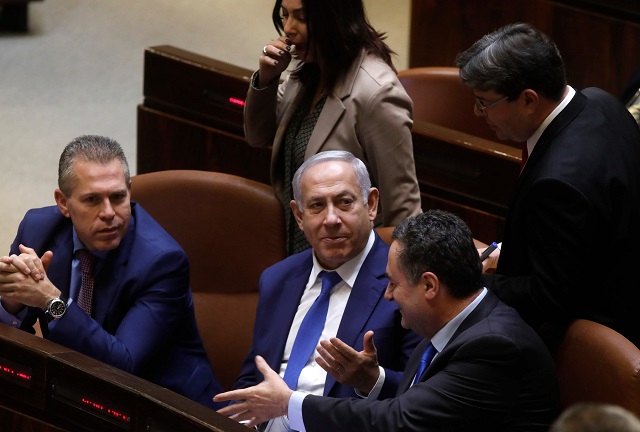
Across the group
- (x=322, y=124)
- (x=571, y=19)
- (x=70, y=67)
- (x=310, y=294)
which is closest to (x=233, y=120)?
(x=322, y=124)

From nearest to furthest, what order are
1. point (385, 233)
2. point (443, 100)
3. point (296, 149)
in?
point (385, 233)
point (296, 149)
point (443, 100)

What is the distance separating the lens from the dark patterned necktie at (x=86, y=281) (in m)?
2.31

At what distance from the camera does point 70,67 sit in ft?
→ 16.6

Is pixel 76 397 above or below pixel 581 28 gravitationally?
below

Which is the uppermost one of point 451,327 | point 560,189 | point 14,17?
point 560,189

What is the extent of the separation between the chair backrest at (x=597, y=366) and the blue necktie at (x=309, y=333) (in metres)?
0.46

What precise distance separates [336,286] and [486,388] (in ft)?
1.78

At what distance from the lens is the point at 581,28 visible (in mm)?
3771

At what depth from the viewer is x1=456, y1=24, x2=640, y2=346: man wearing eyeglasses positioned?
1.90 m

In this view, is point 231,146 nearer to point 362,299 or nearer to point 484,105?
point 362,299

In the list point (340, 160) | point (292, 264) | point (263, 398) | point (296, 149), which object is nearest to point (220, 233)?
point (296, 149)

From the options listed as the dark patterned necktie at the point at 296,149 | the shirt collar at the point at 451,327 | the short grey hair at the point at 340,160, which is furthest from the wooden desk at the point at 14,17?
the shirt collar at the point at 451,327

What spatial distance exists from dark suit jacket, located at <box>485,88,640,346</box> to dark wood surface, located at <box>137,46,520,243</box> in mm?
767

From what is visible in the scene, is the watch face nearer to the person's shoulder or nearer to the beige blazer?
the person's shoulder
